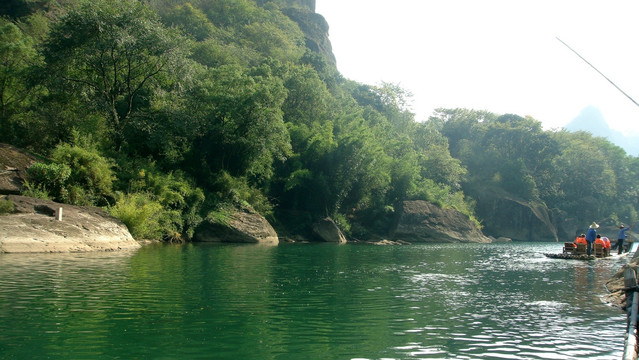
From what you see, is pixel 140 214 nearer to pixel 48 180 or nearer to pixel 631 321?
pixel 48 180

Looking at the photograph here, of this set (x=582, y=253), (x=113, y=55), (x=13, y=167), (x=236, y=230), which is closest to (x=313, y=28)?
(x=113, y=55)

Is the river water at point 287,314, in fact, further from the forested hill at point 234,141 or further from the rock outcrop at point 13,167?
the forested hill at point 234,141

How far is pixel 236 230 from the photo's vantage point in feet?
120

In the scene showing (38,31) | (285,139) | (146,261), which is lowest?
(146,261)

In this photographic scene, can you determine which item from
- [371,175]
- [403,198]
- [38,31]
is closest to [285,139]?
[371,175]

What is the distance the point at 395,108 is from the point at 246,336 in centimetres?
7428

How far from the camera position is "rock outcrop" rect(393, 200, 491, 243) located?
5175 centimetres

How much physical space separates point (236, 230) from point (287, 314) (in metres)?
27.0

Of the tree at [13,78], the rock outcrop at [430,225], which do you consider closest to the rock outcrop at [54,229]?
the tree at [13,78]

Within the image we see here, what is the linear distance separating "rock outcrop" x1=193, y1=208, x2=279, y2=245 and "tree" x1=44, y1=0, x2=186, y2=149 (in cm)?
873

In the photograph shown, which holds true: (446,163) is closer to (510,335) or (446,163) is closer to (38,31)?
(38,31)

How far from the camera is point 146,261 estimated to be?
62.6 feet

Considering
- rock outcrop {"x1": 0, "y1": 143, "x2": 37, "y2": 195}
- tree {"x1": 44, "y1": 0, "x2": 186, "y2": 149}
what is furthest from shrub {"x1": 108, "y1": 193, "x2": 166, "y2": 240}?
tree {"x1": 44, "y1": 0, "x2": 186, "y2": 149}

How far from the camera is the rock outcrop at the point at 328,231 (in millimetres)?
45344
